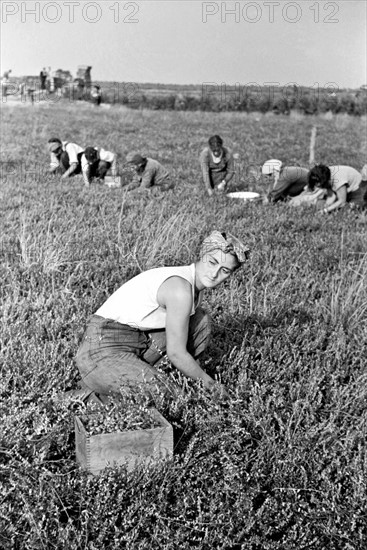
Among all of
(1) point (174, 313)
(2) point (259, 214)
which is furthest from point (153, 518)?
(2) point (259, 214)

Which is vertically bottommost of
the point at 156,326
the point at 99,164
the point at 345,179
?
the point at 156,326

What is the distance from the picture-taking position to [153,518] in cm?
296

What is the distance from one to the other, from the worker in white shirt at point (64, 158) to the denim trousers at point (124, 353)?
886cm

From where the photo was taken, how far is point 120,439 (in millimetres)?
3104

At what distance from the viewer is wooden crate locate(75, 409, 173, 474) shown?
10.1 ft

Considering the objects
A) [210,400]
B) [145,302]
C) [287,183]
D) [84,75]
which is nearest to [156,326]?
[145,302]

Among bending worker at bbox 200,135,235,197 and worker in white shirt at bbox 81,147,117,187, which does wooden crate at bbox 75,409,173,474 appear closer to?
bending worker at bbox 200,135,235,197

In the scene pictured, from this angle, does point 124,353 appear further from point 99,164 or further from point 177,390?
point 99,164

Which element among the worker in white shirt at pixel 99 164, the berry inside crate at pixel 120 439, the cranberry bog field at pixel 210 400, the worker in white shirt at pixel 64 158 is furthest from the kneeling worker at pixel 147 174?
the berry inside crate at pixel 120 439

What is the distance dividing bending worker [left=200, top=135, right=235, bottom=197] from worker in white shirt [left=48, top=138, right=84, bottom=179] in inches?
93.8

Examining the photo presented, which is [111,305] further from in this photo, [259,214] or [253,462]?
[259,214]

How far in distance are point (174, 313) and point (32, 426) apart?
2.98 feet

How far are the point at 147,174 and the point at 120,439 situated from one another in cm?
880

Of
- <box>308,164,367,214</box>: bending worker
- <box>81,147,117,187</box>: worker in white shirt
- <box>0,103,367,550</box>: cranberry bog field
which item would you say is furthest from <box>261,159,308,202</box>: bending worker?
<box>81,147,117,187</box>: worker in white shirt
